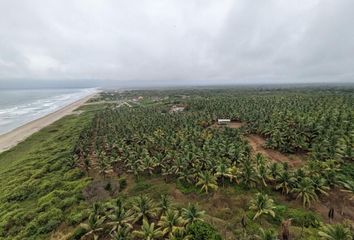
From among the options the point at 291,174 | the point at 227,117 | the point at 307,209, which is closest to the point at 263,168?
the point at 291,174

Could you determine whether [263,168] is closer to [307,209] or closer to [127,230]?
[307,209]

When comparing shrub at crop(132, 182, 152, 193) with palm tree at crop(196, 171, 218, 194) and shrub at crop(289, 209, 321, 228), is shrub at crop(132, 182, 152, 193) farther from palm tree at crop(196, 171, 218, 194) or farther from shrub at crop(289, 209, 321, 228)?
shrub at crop(289, 209, 321, 228)

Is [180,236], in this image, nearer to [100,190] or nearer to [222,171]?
[222,171]

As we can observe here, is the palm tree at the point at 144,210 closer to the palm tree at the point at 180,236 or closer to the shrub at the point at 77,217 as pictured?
the palm tree at the point at 180,236

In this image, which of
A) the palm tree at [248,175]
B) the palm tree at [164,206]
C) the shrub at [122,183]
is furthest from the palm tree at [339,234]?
the shrub at [122,183]

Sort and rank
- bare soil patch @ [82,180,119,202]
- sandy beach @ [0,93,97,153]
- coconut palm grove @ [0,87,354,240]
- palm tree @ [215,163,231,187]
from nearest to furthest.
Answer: coconut palm grove @ [0,87,354,240]
palm tree @ [215,163,231,187]
bare soil patch @ [82,180,119,202]
sandy beach @ [0,93,97,153]

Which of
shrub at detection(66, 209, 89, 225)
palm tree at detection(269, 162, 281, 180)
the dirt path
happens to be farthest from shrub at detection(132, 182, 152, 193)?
the dirt path
